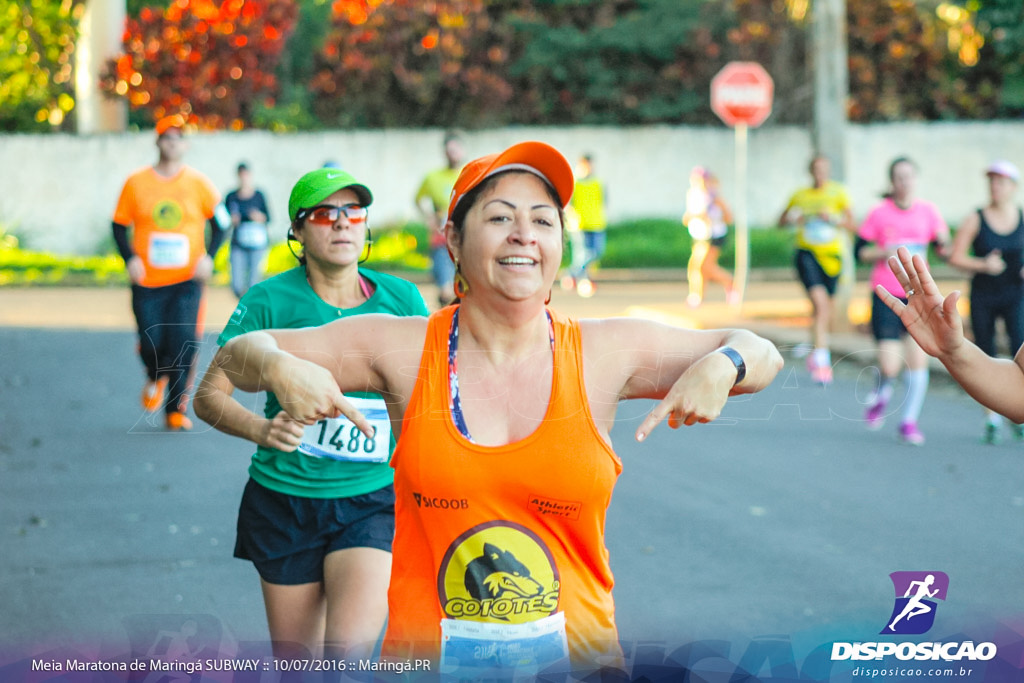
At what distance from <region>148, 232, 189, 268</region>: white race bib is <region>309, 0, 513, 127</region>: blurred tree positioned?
22.9m

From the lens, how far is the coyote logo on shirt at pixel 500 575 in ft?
9.32

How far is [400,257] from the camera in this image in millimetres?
25938

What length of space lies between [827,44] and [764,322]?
3.72m

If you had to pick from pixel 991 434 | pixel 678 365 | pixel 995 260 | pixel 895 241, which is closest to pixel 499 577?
pixel 678 365

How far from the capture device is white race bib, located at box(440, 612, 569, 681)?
2.87 metres

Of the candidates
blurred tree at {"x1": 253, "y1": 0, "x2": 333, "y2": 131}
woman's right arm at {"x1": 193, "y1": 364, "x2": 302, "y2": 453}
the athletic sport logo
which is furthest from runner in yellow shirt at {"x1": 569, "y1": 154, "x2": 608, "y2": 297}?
woman's right arm at {"x1": 193, "y1": 364, "x2": 302, "y2": 453}

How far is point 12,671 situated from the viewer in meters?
3.93

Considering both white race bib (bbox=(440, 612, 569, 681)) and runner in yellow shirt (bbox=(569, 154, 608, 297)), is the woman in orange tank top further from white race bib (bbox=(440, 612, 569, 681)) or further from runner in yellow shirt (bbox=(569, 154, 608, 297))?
runner in yellow shirt (bbox=(569, 154, 608, 297))

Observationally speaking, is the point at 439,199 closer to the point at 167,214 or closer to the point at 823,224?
the point at 823,224

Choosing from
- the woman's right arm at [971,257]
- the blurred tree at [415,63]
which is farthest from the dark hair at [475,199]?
the blurred tree at [415,63]

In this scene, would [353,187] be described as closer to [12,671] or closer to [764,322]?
[12,671]

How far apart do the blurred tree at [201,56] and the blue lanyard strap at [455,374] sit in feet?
94.2

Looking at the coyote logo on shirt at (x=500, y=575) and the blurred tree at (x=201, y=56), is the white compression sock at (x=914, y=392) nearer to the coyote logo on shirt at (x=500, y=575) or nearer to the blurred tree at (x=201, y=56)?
the coyote logo on shirt at (x=500, y=575)

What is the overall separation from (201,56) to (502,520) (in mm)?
30034
